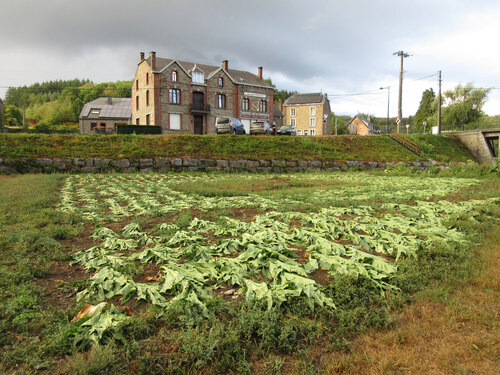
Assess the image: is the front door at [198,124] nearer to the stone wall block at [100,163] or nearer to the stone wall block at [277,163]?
the stone wall block at [277,163]

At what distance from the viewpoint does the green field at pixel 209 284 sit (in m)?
2.52

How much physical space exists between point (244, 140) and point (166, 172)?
8.69 metres

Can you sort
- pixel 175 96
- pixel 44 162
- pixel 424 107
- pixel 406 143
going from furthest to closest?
pixel 424 107, pixel 175 96, pixel 406 143, pixel 44 162

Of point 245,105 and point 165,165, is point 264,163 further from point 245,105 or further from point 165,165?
point 245,105

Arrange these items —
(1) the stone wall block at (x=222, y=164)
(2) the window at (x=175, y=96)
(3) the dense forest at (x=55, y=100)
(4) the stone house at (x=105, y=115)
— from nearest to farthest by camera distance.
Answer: (1) the stone wall block at (x=222, y=164)
(2) the window at (x=175, y=96)
(4) the stone house at (x=105, y=115)
(3) the dense forest at (x=55, y=100)

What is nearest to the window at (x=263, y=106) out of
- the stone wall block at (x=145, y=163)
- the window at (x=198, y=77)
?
the window at (x=198, y=77)

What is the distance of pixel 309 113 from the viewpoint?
245 feet

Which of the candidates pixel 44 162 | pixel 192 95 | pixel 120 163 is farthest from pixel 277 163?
pixel 192 95

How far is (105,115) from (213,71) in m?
29.5

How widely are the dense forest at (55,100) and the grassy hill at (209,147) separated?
190 feet

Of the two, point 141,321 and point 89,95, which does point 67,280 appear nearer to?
point 141,321

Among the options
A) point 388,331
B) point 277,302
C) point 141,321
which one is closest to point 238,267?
point 277,302

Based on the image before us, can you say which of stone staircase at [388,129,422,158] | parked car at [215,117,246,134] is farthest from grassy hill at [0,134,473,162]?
parked car at [215,117,246,134]

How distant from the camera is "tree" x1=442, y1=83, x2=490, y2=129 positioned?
67750 millimetres
